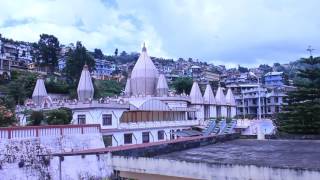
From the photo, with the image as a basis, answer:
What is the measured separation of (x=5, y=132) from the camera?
1827 cm

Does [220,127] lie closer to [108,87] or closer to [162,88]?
[162,88]

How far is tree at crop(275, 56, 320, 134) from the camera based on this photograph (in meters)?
28.9

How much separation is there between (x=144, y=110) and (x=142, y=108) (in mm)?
298

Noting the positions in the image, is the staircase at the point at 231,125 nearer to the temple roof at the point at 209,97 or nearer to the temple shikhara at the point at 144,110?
the temple shikhara at the point at 144,110

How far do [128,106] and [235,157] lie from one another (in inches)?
880

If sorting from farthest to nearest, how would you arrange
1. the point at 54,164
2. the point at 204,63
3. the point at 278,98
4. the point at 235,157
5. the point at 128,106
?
the point at 204,63
the point at 278,98
the point at 128,106
the point at 54,164
the point at 235,157

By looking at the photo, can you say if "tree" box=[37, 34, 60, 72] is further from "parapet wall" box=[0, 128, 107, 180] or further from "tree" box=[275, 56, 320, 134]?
"parapet wall" box=[0, 128, 107, 180]

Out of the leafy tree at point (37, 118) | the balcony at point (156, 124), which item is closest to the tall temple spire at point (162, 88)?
the balcony at point (156, 124)

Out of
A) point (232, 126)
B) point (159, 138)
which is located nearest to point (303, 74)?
point (232, 126)

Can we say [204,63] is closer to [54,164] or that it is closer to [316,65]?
[316,65]

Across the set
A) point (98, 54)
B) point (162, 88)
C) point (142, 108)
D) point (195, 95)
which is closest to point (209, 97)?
point (195, 95)

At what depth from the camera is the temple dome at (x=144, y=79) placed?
43.2 meters

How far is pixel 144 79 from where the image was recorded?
4325cm

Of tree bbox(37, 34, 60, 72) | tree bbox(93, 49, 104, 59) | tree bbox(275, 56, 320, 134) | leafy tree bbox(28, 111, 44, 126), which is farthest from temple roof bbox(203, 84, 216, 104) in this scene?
tree bbox(93, 49, 104, 59)
